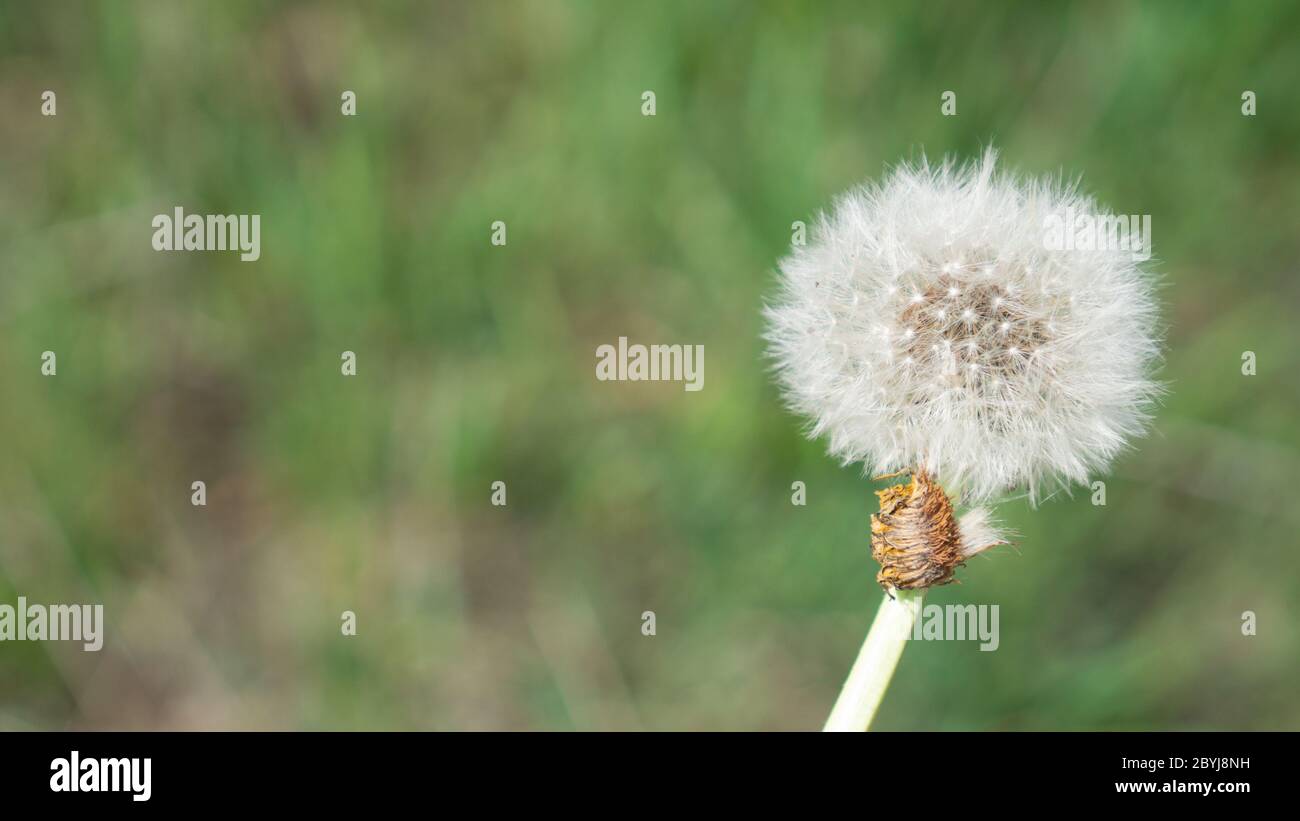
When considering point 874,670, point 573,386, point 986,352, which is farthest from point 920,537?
point 573,386

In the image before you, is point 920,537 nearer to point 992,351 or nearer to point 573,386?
point 992,351

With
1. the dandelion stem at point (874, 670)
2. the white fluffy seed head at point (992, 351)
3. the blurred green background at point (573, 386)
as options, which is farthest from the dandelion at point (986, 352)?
the blurred green background at point (573, 386)

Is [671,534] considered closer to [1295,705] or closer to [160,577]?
[160,577]

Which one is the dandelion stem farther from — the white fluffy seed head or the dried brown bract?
the white fluffy seed head

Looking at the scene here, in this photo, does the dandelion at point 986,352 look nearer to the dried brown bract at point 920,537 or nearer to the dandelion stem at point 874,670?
the dried brown bract at point 920,537

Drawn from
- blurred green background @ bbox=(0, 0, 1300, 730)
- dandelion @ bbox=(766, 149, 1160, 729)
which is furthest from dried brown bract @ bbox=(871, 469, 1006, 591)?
blurred green background @ bbox=(0, 0, 1300, 730)
